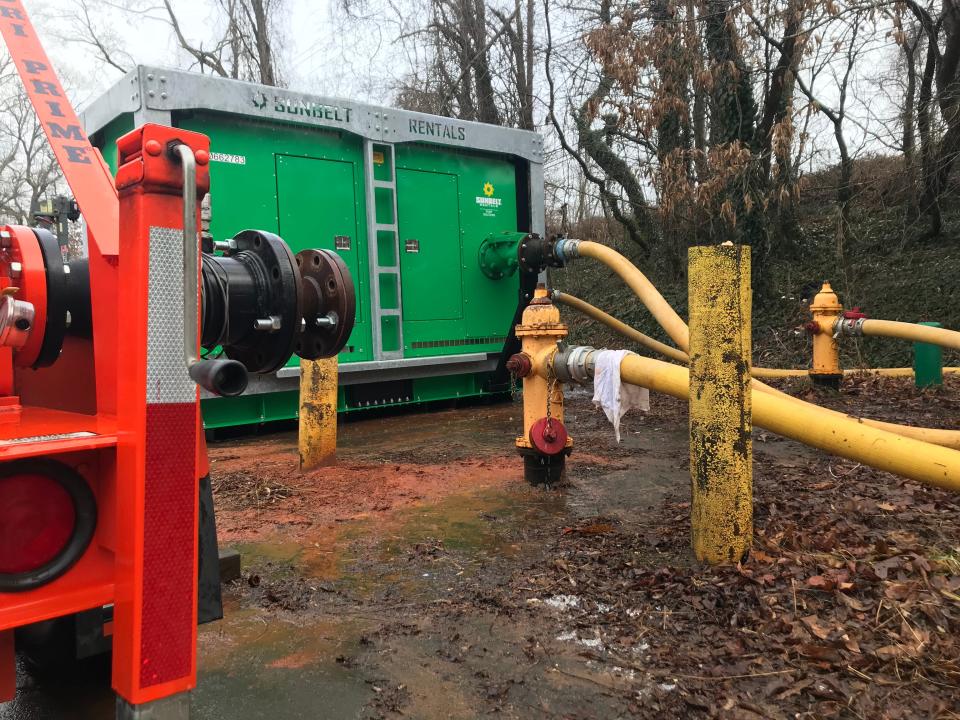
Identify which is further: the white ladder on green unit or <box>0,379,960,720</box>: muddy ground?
the white ladder on green unit

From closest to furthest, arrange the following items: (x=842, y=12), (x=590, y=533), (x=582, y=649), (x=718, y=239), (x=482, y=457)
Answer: (x=582, y=649)
(x=590, y=533)
(x=482, y=457)
(x=842, y=12)
(x=718, y=239)

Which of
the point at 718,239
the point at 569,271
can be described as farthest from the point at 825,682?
the point at 569,271

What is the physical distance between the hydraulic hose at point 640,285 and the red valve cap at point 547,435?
0.85 m

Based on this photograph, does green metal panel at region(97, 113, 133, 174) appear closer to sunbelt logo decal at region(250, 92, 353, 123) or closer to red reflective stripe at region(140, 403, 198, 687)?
sunbelt logo decal at region(250, 92, 353, 123)

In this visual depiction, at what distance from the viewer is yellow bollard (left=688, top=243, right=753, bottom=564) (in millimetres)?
2875

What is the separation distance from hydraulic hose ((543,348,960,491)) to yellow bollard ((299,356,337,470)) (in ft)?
8.84

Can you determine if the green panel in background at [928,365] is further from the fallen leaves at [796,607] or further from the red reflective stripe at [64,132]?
the red reflective stripe at [64,132]

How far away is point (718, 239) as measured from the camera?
410 inches

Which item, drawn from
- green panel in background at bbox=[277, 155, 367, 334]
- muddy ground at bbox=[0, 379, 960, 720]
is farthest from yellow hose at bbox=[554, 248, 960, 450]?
green panel in background at bbox=[277, 155, 367, 334]

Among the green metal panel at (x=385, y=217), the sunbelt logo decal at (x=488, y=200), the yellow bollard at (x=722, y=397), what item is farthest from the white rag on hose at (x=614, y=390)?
the sunbelt logo decal at (x=488, y=200)

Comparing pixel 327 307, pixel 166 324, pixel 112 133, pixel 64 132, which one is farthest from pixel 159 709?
pixel 112 133

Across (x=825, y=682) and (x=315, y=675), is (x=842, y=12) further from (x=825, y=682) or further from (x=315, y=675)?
(x=315, y=675)

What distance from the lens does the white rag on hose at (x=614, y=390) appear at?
147 inches

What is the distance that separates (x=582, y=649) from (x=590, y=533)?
1173 mm
